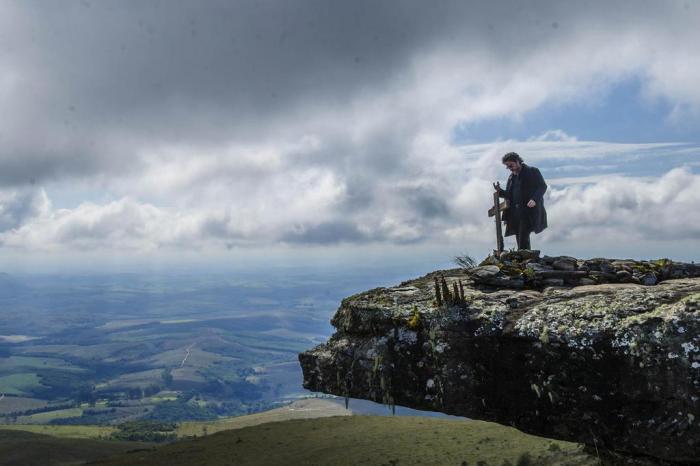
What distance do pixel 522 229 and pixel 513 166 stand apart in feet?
7.19

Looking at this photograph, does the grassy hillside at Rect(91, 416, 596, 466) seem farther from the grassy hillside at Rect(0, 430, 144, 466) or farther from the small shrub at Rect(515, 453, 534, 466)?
the grassy hillside at Rect(0, 430, 144, 466)

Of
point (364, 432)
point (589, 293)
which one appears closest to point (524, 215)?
point (589, 293)

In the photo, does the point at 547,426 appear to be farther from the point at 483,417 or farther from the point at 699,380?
the point at 699,380

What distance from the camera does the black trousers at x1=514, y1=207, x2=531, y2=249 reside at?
1788 centimetres

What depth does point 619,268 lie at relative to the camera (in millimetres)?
14547

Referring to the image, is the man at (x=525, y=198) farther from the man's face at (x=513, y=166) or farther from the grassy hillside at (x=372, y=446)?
the grassy hillside at (x=372, y=446)

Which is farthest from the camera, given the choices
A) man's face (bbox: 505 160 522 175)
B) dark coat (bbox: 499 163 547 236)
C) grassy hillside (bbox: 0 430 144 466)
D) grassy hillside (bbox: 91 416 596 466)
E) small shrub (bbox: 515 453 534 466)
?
grassy hillside (bbox: 0 430 144 466)

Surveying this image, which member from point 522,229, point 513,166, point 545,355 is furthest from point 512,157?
point 545,355

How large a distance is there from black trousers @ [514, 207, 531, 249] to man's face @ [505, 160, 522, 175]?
132 centimetres

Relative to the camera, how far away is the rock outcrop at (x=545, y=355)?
1058 cm

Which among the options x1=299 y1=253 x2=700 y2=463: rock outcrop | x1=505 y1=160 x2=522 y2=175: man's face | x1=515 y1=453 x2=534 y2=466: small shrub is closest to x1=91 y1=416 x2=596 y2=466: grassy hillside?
x1=515 y1=453 x2=534 y2=466: small shrub

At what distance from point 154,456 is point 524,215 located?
2349 centimetres

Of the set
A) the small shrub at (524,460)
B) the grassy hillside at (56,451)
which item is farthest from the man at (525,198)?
the grassy hillside at (56,451)

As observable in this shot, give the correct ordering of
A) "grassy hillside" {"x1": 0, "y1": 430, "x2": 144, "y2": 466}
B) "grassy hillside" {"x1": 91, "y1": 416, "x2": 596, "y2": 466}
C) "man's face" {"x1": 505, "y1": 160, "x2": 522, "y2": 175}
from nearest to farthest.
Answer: "man's face" {"x1": 505, "y1": 160, "x2": 522, "y2": 175}
"grassy hillside" {"x1": 91, "y1": 416, "x2": 596, "y2": 466}
"grassy hillside" {"x1": 0, "y1": 430, "x2": 144, "y2": 466}
